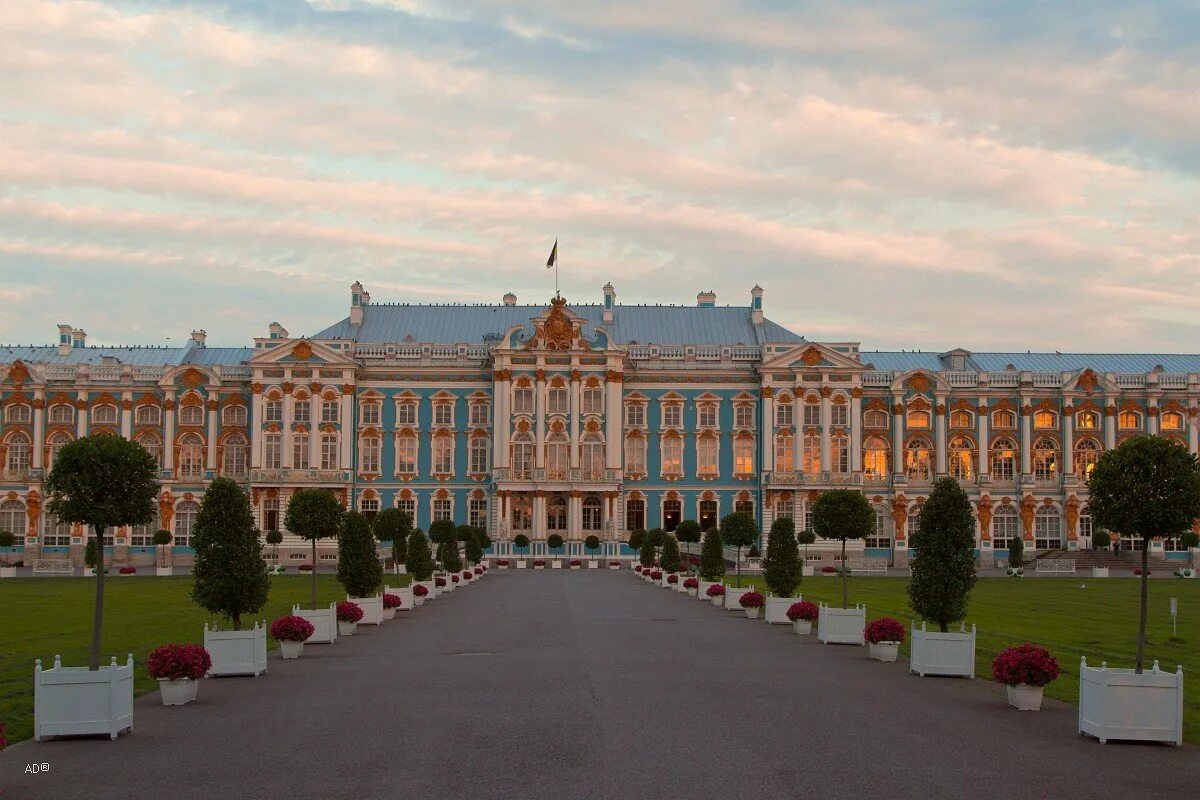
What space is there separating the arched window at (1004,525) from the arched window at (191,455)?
57.1m

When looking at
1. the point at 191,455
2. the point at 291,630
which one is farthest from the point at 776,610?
the point at 191,455

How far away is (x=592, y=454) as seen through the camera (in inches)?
3725

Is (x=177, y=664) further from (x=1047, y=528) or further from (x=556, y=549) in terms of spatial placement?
(x=1047, y=528)

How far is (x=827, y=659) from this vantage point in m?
30.3

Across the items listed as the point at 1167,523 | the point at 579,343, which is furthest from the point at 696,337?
the point at 1167,523

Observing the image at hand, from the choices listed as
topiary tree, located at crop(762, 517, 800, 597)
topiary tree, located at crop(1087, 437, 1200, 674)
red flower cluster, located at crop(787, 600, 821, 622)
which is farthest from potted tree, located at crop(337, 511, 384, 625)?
topiary tree, located at crop(1087, 437, 1200, 674)

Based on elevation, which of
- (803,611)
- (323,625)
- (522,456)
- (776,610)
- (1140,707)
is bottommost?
(776,610)

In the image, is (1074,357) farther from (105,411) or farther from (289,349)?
(105,411)

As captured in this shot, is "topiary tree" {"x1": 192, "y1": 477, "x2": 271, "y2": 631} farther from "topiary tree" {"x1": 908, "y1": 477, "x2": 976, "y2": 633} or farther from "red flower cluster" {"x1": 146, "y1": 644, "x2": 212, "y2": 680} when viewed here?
"topiary tree" {"x1": 908, "y1": 477, "x2": 976, "y2": 633}

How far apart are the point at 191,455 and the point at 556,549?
27.2m

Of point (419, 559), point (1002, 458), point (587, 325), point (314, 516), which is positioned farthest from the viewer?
point (587, 325)

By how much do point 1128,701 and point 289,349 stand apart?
80.0m

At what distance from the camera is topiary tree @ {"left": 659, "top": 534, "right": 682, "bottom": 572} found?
63.2 metres

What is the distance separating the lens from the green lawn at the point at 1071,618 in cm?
2933
